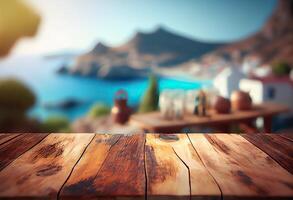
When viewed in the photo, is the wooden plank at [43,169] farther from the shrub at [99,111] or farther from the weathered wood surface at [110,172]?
the shrub at [99,111]

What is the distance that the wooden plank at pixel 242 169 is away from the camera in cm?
57

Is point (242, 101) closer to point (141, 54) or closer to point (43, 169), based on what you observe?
point (43, 169)

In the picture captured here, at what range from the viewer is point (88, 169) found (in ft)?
2.27

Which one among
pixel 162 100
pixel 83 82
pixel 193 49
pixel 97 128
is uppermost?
pixel 193 49

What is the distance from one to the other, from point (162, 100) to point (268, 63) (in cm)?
1187

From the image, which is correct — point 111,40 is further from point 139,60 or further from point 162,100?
point 162,100

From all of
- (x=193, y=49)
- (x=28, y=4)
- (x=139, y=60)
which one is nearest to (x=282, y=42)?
(x=193, y=49)

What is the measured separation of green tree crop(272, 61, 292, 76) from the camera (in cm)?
1240

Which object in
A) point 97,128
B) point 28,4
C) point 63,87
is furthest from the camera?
point 63,87

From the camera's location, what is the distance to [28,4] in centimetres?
965

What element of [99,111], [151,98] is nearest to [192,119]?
[151,98]

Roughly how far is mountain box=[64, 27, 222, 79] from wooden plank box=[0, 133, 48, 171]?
569 inches

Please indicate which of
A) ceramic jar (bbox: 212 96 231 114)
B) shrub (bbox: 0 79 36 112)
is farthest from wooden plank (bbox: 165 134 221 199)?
shrub (bbox: 0 79 36 112)

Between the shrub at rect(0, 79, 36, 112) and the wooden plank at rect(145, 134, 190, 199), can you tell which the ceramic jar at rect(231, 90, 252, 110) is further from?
the shrub at rect(0, 79, 36, 112)
